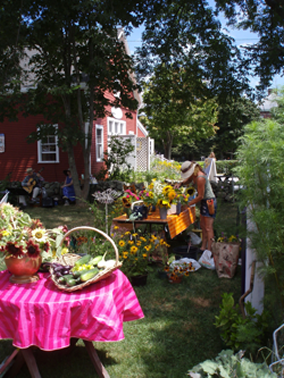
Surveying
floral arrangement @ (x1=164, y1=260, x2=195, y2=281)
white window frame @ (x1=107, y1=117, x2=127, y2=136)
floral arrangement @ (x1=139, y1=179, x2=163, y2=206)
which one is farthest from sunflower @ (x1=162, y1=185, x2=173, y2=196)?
white window frame @ (x1=107, y1=117, x2=127, y2=136)

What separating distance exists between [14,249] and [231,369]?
1710 mm

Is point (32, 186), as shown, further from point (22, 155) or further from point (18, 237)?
point (18, 237)

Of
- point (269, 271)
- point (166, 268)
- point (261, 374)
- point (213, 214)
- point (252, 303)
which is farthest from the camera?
point (213, 214)

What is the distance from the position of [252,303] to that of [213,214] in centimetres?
283

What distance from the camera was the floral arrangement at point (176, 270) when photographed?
4.80 meters

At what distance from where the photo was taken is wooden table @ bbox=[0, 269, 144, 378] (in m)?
2.24

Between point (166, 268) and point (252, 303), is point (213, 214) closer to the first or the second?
point (166, 268)

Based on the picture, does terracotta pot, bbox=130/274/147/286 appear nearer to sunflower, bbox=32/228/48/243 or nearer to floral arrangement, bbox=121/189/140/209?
floral arrangement, bbox=121/189/140/209

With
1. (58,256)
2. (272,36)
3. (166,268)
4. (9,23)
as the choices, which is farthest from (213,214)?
(9,23)

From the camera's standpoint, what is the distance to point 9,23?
31.9 ft

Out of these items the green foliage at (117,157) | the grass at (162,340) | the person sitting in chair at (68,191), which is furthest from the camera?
the green foliage at (117,157)

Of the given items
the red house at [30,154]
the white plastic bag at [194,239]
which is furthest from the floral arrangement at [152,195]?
the red house at [30,154]

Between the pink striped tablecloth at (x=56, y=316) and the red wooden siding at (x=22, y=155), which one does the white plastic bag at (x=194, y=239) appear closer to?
the pink striped tablecloth at (x=56, y=316)

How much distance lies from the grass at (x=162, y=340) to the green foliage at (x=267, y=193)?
39.5 inches
